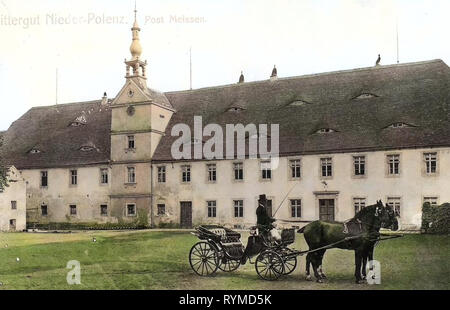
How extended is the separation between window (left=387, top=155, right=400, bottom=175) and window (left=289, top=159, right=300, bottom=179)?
14.8 feet

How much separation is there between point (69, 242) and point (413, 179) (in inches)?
626

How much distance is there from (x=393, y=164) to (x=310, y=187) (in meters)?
4.19

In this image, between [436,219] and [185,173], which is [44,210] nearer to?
[185,173]

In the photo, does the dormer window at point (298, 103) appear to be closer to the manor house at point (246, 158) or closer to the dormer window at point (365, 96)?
the manor house at point (246, 158)

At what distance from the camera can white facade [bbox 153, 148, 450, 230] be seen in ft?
81.0

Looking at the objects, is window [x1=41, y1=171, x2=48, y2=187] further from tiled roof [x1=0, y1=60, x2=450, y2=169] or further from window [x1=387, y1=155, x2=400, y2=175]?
window [x1=387, y1=155, x2=400, y2=175]

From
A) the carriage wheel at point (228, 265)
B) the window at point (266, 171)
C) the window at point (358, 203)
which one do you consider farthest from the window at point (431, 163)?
the carriage wheel at point (228, 265)

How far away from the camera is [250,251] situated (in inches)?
548

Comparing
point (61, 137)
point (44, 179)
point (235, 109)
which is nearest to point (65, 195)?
point (44, 179)

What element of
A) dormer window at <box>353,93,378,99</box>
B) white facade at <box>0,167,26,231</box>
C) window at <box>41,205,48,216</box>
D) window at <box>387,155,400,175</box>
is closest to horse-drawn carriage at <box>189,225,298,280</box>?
window at <box>387,155,400,175</box>

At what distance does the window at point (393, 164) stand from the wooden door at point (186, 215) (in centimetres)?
1070

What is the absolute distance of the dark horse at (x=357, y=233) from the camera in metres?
13.2
